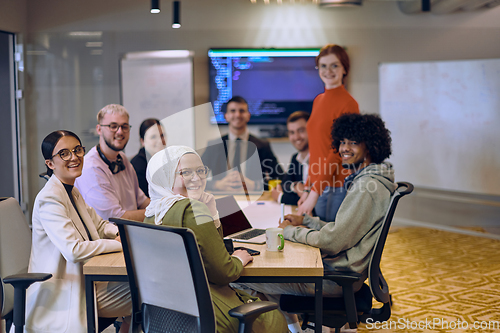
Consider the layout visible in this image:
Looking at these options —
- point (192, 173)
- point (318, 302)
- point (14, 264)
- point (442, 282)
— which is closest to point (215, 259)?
point (192, 173)

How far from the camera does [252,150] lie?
1.10 metres

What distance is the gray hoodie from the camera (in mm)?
1794

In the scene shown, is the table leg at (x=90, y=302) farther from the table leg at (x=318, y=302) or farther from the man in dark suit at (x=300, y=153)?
the man in dark suit at (x=300, y=153)

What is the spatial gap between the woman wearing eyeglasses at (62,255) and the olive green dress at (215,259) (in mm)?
392

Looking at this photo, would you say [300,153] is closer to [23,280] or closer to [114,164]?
[114,164]

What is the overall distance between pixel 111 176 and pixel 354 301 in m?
1.44

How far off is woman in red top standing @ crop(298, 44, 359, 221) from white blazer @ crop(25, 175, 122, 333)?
1193 mm

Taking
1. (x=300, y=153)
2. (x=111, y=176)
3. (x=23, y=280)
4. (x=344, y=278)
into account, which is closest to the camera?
(x=23, y=280)

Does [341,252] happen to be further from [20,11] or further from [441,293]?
[20,11]

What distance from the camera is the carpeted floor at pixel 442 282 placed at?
98.0 inches

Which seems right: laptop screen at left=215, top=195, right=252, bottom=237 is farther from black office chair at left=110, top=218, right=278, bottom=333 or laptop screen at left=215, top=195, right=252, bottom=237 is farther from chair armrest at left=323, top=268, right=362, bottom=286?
chair armrest at left=323, top=268, right=362, bottom=286

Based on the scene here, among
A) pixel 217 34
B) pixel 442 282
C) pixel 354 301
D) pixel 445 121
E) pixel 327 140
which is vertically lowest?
pixel 442 282

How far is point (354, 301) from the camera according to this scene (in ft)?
5.51

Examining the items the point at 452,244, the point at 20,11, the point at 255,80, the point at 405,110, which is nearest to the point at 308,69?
the point at 255,80
